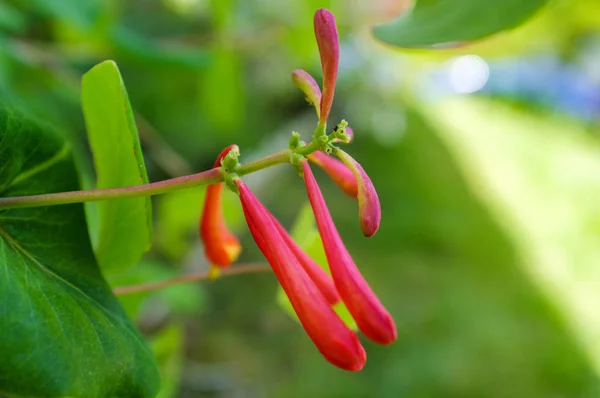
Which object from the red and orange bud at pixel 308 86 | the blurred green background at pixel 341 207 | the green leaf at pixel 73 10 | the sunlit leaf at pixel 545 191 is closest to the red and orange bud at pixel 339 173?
the red and orange bud at pixel 308 86

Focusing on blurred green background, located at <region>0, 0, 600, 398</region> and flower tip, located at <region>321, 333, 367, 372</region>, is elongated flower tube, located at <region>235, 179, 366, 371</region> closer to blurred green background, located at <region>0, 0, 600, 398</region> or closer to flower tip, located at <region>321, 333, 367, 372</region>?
flower tip, located at <region>321, 333, 367, 372</region>

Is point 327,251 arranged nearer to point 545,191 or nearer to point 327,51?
point 327,51

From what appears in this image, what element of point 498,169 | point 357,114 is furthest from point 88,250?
point 498,169

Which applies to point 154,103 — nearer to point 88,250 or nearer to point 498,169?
point 88,250

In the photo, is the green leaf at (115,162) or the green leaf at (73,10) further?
the green leaf at (73,10)

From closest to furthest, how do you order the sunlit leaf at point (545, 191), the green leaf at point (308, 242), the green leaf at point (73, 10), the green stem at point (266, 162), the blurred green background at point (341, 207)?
the green stem at point (266, 162) → the green leaf at point (308, 242) → the green leaf at point (73, 10) → the blurred green background at point (341, 207) → the sunlit leaf at point (545, 191)

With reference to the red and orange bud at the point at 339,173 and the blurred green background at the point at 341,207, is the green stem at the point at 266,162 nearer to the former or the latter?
the red and orange bud at the point at 339,173

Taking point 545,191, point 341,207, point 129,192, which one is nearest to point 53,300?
point 129,192

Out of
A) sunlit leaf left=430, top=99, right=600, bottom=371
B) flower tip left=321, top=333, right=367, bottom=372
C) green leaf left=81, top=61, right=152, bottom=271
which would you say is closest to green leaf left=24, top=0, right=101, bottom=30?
green leaf left=81, top=61, right=152, bottom=271
